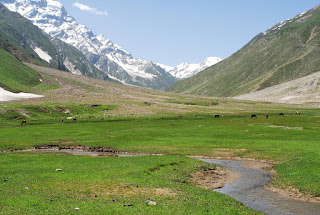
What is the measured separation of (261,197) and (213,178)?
8.28 m

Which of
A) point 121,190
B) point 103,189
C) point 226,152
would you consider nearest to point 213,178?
point 121,190

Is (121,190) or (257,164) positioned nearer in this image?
(121,190)

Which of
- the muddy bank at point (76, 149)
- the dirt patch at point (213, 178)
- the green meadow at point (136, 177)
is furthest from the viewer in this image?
the muddy bank at point (76, 149)

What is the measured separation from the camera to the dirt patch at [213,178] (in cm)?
3313

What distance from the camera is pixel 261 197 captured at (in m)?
28.7

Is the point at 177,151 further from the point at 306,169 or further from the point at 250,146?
the point at 306,169

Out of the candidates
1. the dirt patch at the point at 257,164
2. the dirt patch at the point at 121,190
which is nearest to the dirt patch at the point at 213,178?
the dirt patch at the point at 257,164

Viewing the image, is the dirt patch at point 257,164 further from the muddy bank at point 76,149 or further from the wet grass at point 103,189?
the muddy bank at point 76,149

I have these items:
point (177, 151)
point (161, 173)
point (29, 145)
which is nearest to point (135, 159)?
point (161, 173)

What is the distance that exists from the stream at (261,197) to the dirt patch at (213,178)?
2.75 ft

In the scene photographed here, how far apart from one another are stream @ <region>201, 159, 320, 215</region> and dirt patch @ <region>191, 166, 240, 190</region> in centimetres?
84

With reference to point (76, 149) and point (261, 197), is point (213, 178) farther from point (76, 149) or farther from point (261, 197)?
point (76, 149)

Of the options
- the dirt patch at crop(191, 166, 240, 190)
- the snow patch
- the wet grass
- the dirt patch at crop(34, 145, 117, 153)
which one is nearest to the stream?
the dirt patch at crop(191, 166, 240, 190)

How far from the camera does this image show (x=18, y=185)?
27.0 m
